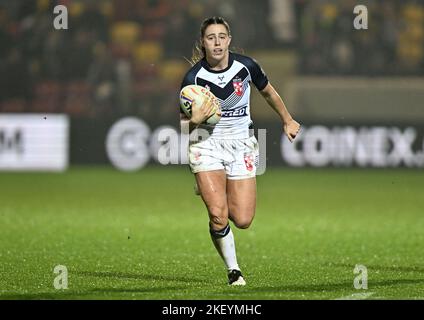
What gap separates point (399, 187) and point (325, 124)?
2992 mm

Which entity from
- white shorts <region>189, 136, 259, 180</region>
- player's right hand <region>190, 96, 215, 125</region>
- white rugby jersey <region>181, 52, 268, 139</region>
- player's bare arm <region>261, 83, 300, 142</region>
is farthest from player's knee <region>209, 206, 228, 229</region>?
player's bare arm <region>261, 83, 300, 142</region>

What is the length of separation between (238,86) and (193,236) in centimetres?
444

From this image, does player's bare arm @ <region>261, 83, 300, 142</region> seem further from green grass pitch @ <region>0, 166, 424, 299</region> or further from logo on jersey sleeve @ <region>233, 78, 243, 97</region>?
green grass pitch @ <region>0, 166, 424, 299</region>

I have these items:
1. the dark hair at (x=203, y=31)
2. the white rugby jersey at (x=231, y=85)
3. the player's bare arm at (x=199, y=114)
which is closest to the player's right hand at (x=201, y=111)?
the player's bare arm at (x=199, y=114)

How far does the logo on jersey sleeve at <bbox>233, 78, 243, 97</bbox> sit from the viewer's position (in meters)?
9.04

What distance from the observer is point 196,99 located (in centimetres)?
867

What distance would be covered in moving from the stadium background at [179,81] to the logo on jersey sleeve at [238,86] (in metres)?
10.2

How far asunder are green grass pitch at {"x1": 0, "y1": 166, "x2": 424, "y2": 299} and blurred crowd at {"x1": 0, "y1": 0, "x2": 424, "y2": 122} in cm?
265

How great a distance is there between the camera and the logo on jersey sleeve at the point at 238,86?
9.04 meters

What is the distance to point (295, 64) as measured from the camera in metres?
24.8

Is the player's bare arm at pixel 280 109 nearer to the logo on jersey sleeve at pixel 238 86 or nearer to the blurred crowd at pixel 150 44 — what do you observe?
the logo on jersey sleeve at pixel 238 86

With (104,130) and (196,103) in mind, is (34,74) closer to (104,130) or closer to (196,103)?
(104,130)

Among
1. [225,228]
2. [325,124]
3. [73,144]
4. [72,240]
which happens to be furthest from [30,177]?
[225,228]

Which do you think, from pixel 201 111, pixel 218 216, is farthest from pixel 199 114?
pixel 218 216
